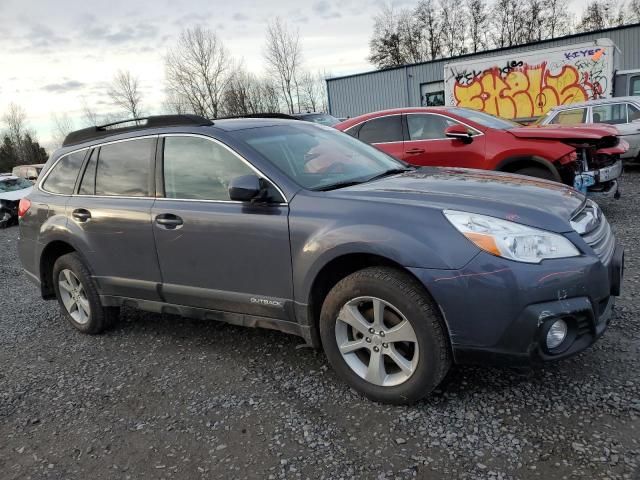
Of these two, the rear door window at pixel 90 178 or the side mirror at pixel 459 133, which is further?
the side mirror at pixel 459 133

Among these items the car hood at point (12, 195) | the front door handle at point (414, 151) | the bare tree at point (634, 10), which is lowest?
the car hood at point (12, 195)

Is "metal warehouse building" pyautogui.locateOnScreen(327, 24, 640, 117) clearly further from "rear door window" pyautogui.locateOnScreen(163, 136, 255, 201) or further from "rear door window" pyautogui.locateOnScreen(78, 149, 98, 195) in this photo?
"rear door window" pyautogui.locateOnScreen(163, 136, 255, 201)

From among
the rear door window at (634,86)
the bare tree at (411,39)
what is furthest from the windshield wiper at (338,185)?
the bare tree at (411,39)

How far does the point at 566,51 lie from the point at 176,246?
50.8 feet

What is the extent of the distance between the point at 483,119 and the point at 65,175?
5.54 meters

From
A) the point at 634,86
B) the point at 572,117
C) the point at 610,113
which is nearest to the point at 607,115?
the point at 610,113

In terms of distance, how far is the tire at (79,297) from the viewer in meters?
4.24

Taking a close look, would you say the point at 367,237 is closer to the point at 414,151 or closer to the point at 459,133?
the point at 459,133

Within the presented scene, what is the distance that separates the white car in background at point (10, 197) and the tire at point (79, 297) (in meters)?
11.7

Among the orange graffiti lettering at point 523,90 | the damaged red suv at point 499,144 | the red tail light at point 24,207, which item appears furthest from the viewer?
the orange graffiti lettering at point 523,90

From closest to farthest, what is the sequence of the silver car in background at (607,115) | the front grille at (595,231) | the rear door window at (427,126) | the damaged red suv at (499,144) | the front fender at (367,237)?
the front fender at (367,237), the front grille at (595,231), the damaged red suv at (499,144), the rear door window at (427,126), the silver car in background at (607,115)

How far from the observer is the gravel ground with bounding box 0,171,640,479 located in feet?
7.86

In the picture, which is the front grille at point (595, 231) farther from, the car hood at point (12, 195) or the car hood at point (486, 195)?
the car hood at point (12, 195)

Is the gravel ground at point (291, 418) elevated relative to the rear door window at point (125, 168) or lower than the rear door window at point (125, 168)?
lower
